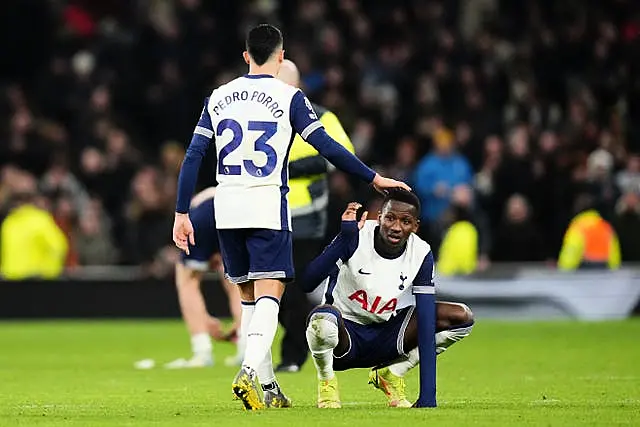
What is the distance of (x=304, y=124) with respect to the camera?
8.59m

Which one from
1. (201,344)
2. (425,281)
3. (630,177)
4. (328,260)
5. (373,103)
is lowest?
(201,344)

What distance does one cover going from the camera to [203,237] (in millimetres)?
12344

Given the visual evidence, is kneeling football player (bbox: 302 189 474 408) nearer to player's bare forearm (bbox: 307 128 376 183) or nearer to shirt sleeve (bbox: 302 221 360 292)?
shirt sleeve (bbox: 302 221 360 292)

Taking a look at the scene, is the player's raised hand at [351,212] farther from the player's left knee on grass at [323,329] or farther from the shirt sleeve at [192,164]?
the shirt sleeve at [192,164]

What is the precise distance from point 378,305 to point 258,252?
0.82m

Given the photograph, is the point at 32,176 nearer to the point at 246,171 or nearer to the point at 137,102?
the point at 137,102

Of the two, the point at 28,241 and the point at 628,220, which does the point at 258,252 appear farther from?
the point at 628,220

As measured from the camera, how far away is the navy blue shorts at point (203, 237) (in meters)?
12.1

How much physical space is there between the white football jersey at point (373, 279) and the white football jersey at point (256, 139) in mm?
581

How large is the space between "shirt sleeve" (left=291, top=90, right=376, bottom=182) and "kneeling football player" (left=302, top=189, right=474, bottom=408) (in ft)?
0.87

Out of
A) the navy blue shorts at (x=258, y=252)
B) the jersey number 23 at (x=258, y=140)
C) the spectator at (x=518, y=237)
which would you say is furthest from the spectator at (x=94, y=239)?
the jersey number 23 at (x=258, y=140)

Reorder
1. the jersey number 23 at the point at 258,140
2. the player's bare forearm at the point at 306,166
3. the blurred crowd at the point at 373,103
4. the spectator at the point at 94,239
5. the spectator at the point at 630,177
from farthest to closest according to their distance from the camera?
the spectator at the point at 94,239 → the blurred crowd at the point at 373,103 → the spectator at the point at 630,177 → the player's bare forearm at the point at 306,166 → the jersey number 23 at the point at 258,140

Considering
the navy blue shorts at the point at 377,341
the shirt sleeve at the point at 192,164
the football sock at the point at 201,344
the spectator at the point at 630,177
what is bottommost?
the football sock at the point at 201,344

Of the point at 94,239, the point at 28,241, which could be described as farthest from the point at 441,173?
A: the point at 28,241
